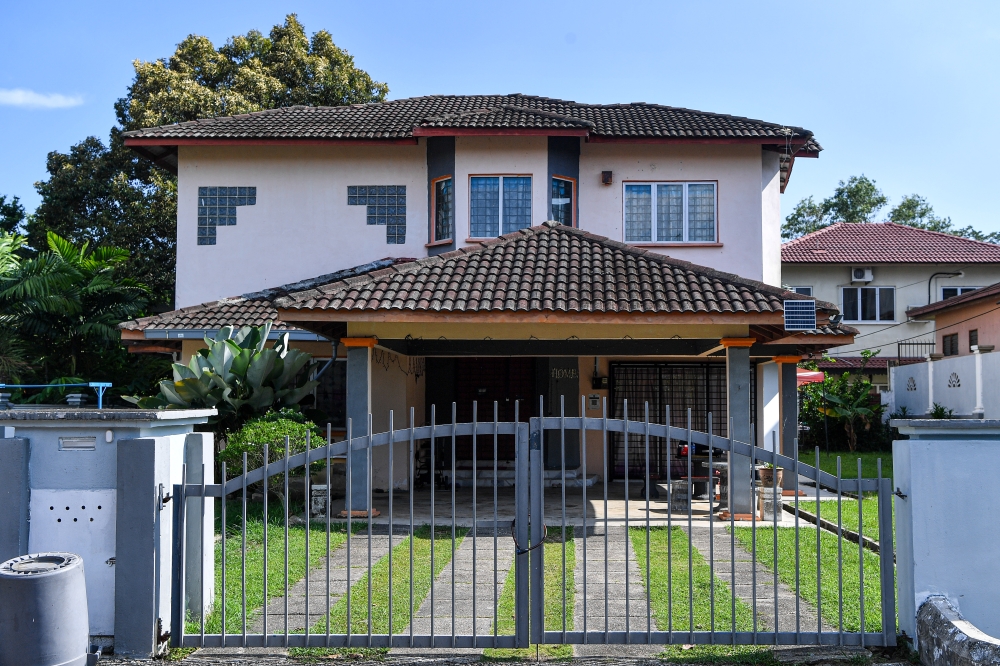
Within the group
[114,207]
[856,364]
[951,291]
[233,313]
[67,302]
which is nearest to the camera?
[233,313]

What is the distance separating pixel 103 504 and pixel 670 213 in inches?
506

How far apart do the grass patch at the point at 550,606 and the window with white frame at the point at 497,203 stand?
7.57m

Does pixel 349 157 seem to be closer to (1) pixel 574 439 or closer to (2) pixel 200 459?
(1) pixel 574 439

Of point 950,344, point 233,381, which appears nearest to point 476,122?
point 233,381

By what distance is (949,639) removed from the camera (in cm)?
522

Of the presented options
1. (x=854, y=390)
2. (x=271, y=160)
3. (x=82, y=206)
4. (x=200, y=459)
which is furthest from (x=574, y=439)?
(x=82, y=206)

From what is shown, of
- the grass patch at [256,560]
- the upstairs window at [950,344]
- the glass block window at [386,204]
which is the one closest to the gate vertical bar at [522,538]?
the grass patch at [256,560]

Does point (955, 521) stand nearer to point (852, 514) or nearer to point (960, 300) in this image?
point (852, 514)

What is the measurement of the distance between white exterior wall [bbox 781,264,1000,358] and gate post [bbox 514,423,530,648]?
3101cm

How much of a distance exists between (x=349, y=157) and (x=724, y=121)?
7345 millimetres

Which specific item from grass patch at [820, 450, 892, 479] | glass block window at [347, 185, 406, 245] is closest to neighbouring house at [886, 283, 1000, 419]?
grass patch at [820, 450, 892, 479]

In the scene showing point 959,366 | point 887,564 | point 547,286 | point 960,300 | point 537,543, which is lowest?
point 887,564

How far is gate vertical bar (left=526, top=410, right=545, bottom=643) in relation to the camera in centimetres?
591

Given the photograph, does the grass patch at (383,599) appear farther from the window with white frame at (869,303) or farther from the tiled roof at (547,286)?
the window with white frame at (869,303)
